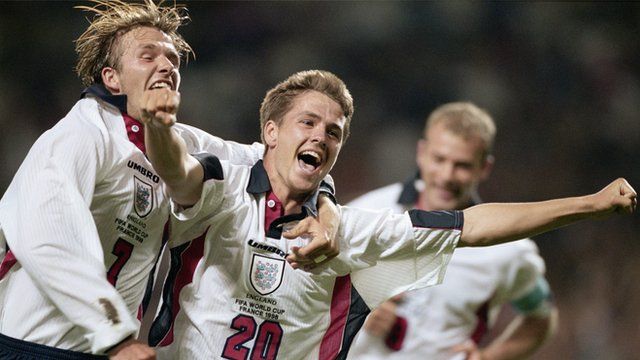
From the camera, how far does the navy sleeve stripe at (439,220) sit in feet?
10.5

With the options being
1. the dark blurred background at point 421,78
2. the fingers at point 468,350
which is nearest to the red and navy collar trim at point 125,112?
the fingers at point 468,350

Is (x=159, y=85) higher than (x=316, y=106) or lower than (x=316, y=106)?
lower

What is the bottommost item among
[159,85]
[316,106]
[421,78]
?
[159,85]

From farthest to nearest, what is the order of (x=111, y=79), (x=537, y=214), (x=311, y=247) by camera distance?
(x=111, y=79) < (x=537, y=214) < (x=311, y=247)

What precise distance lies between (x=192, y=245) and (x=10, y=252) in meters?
A: 0.61

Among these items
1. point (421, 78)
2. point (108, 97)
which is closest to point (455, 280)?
point (108, 97)

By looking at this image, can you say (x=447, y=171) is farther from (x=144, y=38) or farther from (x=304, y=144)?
(x=144, y=38)

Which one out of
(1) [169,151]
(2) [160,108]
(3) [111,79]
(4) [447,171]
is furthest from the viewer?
(4) [447,171]

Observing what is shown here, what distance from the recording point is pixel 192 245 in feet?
10.5

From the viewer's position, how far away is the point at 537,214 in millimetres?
3078

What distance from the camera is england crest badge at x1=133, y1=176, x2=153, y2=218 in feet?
9.78

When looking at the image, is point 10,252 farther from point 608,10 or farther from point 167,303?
point 608,10

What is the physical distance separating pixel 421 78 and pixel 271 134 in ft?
18.7

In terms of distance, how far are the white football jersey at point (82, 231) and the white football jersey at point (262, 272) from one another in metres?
0.16
